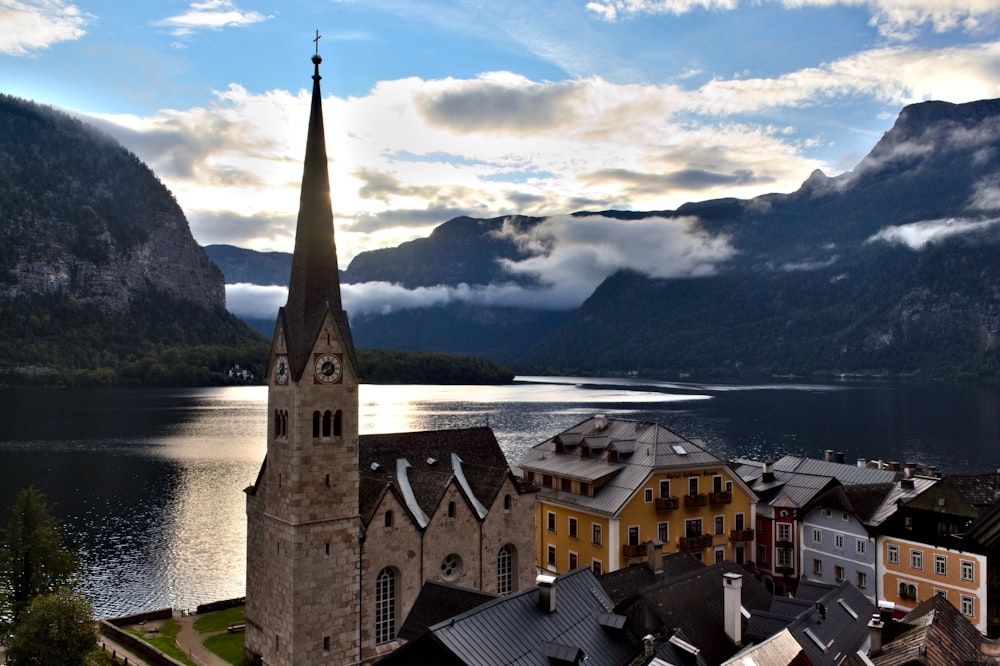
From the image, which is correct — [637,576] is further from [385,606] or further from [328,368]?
[328,368]

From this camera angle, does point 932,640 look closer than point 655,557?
Yes

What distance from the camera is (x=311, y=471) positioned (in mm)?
43062

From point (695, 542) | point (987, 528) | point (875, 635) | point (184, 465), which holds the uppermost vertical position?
point (987, 528)

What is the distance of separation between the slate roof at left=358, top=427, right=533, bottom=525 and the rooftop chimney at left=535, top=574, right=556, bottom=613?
15.6 m

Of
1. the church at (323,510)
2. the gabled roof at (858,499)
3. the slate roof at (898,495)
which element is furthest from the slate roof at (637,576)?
the slate roof at (898,495)

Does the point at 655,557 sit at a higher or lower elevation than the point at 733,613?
higher

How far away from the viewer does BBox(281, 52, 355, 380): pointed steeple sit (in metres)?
43.6

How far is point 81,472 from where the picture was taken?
124438mm

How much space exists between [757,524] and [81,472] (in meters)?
101

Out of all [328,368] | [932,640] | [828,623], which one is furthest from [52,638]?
[932,640]

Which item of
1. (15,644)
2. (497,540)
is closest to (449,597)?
(497,540)

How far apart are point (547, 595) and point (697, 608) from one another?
8.57m

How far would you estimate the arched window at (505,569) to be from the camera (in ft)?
172

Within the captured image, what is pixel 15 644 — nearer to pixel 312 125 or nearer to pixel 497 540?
pixel 497 540
